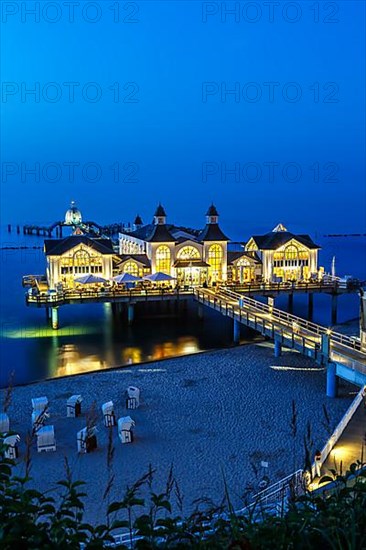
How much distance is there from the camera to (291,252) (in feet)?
123

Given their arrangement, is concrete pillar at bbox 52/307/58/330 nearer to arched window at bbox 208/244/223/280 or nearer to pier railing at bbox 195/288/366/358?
pier railing at bbox 195/288/366/358

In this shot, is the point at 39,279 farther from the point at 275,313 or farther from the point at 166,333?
the point at 275,313

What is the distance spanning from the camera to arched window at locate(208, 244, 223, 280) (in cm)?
3697

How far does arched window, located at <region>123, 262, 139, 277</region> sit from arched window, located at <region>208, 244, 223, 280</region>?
4831 millimetres

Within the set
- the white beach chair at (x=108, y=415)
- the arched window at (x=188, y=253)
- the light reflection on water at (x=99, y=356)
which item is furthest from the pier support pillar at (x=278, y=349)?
the arched window at (x=188, y=253)

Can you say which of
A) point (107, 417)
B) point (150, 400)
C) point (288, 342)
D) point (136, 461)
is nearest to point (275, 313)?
point (288, 342)

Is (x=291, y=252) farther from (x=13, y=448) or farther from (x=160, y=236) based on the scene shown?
(x=13, y=448)

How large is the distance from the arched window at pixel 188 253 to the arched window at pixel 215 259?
0.88 meters

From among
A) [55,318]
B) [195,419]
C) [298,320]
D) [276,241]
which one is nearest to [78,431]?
[195,419]

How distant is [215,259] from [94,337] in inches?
411

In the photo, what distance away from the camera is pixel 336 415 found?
16.5 m

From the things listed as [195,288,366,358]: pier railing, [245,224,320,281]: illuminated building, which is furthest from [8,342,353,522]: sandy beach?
[245,224,320,281]: illuminated building

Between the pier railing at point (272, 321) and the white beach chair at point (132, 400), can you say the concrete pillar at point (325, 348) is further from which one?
the white beach chair at point (132, 400)

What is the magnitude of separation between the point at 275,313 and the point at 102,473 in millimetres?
16251
